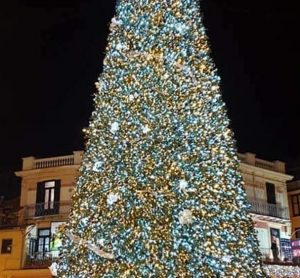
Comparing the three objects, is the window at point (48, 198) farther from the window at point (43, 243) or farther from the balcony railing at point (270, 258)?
the balcony railing at point (270, 258)

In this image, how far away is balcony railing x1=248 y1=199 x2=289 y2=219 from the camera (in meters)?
27.4

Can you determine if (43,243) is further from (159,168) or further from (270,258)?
(159,168)

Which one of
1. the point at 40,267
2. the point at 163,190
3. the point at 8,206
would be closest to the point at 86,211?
the point at 163,190

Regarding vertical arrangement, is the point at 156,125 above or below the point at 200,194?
above

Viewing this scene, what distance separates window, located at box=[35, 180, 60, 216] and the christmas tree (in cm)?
1779

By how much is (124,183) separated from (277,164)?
78.5 ft

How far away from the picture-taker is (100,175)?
7.43m

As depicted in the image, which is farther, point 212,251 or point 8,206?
point 8,206

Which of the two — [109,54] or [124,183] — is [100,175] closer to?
[124,183]

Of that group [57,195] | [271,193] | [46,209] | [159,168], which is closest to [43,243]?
[46,209]

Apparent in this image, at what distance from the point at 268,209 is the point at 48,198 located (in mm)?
11981

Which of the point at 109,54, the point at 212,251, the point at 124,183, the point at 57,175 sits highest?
the point at 57,175

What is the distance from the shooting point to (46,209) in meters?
25.2

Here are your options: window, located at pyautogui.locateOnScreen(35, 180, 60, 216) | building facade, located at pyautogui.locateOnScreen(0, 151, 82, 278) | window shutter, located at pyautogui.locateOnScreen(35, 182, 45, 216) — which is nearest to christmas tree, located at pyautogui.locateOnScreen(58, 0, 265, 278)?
building facade, located at pyautogui.locateOnScreen(0, 151, 82, 278)
